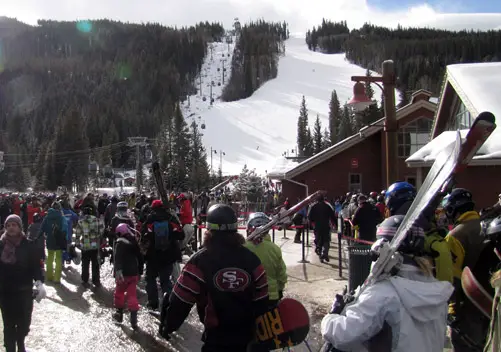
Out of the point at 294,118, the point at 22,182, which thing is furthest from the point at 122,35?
the point at 22,182

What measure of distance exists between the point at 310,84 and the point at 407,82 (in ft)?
88.3

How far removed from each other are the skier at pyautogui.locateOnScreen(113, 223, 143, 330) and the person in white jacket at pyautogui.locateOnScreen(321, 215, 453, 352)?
490 centimetres

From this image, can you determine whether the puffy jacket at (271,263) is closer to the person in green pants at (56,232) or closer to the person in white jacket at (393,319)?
the person in white jacket at (393,319)

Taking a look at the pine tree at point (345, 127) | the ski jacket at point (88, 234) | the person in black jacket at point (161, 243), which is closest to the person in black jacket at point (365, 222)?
the person in black jacket at point (161, 243)

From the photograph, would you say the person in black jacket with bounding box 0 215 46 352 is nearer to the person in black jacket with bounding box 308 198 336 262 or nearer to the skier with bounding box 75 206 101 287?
the skier with bounding box 75 206 101 287

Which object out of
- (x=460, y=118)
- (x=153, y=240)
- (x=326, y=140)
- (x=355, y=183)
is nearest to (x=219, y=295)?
(x=153, y=240)

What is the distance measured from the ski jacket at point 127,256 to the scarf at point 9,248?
182 centimetres

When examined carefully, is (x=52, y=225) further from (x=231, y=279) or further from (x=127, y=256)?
(x=231, y=279)

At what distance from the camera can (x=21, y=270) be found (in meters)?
5.02

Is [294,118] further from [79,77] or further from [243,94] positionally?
[79,77]

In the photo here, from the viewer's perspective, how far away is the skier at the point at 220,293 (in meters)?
2.97

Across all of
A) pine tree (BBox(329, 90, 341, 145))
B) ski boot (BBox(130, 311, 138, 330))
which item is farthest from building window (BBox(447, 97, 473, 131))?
pine tree (BBox(329, 90, 341, 145))

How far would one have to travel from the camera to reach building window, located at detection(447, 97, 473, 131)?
53.7 feet

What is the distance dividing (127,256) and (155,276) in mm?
711
